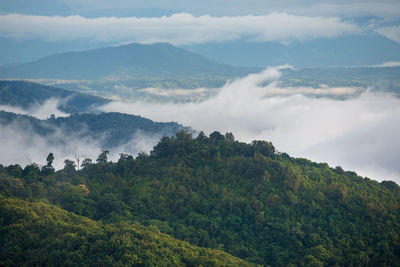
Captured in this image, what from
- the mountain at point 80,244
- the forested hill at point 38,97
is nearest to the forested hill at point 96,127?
the forested hill at point 38,97

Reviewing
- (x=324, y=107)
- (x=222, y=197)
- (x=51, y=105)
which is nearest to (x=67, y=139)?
(x=51, y=105)

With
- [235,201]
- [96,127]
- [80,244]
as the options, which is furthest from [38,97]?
[80,244]

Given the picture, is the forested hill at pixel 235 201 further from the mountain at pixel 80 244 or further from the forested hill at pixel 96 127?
the forested hill at pixel 96 127

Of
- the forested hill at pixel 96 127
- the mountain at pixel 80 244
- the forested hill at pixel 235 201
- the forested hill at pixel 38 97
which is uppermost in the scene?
the forested hill at pixel 38 97

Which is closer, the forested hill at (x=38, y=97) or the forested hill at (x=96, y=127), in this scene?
the forested hill at (x=96, y=127)

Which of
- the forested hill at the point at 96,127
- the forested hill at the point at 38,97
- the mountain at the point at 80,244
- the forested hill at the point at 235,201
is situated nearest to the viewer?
the mountain at the point at 80,244

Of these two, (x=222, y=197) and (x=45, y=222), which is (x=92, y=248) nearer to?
(x=45, y=222)
